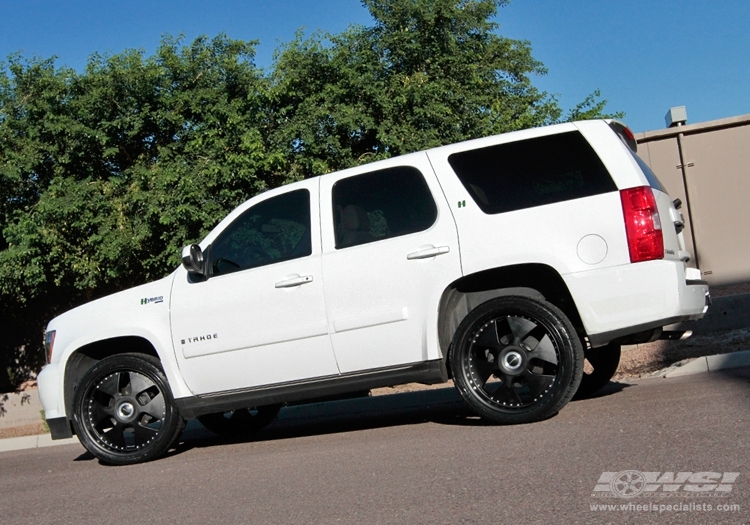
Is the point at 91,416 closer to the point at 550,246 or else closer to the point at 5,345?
the point at 550,246

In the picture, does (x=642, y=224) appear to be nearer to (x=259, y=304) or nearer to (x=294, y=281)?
(x=294, y=281)

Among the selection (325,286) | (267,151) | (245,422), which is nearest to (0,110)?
(267,151)

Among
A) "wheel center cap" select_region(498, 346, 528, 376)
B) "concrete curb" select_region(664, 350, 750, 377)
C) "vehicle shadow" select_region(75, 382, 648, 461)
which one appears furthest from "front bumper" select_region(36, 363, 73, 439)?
"concrete curb" select_region(664, 350, 750, 377)

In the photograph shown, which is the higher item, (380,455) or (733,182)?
(733,182)

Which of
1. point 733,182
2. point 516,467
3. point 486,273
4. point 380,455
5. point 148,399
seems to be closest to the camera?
point 516,467

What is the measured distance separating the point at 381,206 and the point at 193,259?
1472 millimetres

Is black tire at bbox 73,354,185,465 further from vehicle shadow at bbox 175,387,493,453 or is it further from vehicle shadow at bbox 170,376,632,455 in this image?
vehicle shadow at bbox 175,387,493,453

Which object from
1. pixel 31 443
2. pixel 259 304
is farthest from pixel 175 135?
pixel 259 304

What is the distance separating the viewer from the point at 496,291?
6.18 m

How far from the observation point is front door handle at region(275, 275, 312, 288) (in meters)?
6.32

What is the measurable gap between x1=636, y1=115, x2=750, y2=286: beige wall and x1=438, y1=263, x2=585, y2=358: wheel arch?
30.8ft

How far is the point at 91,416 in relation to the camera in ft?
22.4

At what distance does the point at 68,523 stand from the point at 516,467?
2.56m

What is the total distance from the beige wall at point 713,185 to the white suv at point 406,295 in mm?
9070
